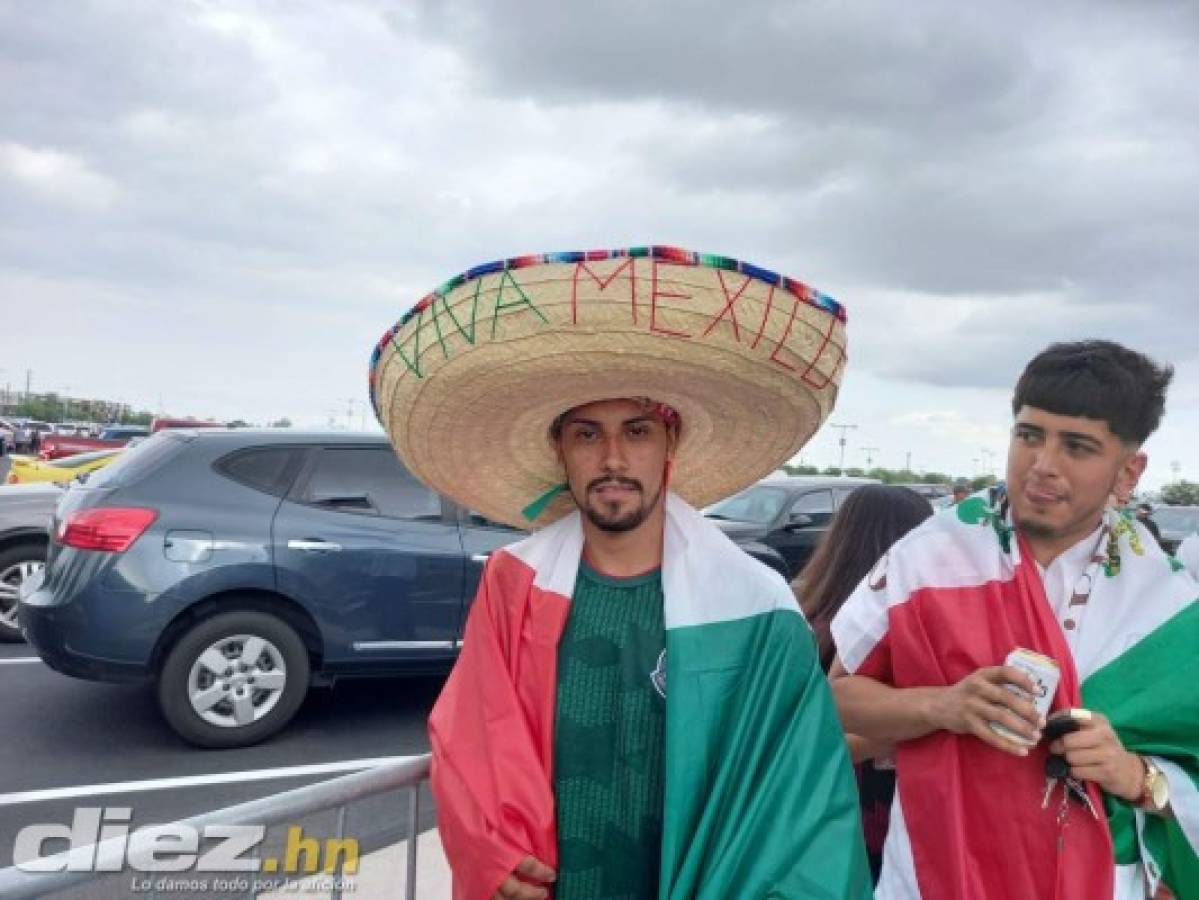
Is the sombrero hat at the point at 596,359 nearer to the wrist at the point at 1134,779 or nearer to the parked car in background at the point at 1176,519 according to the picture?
the wrist at the point at 1134,779

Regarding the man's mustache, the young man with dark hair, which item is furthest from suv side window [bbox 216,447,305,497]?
the young man with dark hair

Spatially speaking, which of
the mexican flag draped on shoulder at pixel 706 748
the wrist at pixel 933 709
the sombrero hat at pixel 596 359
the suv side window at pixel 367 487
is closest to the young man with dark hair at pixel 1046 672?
the wrist at pixel 933 709

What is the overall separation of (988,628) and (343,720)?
4.70 metres

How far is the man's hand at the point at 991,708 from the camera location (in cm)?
151

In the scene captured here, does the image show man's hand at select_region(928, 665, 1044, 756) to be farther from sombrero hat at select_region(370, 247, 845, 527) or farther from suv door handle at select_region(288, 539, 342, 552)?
suv door handle at select_region(288, 539, 342, 552)

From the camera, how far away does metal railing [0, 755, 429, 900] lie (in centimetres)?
Answer: 136

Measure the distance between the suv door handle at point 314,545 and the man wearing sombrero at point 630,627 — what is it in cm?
321

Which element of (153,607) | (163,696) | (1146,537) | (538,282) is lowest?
(163,696)

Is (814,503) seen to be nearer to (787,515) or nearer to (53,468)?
(787,515)

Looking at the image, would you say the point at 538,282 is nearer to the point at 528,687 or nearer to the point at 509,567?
the point at 509,567

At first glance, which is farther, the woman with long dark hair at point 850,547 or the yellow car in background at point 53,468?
the yellow car in background at point 53,468

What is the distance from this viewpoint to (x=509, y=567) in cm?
198

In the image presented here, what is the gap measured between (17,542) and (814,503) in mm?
7235

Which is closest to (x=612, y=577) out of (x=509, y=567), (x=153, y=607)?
(x=509, y=567)
